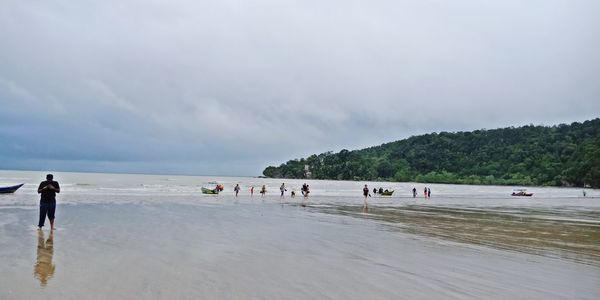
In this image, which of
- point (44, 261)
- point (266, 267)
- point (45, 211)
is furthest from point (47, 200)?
point (266, 267)

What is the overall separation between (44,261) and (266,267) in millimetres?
4750

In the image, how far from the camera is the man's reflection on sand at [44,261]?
25.9 ft

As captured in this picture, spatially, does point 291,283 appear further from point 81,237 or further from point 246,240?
point 81,237

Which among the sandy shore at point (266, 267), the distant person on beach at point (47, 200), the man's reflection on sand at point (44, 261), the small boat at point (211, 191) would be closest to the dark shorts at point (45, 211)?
the distant person on beach at point (47, 200)

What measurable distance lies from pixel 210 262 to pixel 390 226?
11408mm

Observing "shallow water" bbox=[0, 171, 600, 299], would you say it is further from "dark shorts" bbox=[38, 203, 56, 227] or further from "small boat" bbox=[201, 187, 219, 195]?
"small boat" bbox=[201, 187, 219, 195]

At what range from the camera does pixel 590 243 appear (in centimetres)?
1537

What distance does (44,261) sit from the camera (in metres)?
9.34

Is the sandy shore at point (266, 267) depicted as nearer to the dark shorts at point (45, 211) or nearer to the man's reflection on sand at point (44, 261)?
the man's reflection on sand at point (44, 261)

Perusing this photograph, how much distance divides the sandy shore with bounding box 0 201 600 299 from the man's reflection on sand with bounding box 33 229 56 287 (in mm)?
20

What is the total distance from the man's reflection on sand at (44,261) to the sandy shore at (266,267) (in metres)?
0.02

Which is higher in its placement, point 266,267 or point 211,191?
point 211,191

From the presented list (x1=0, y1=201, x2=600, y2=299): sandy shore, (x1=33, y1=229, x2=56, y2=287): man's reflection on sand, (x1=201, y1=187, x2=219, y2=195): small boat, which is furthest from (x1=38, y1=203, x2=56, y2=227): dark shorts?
(x1=201, y1=187, x2=219, y2=195): small boat

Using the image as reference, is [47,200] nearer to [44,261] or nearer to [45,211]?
[45,211]
